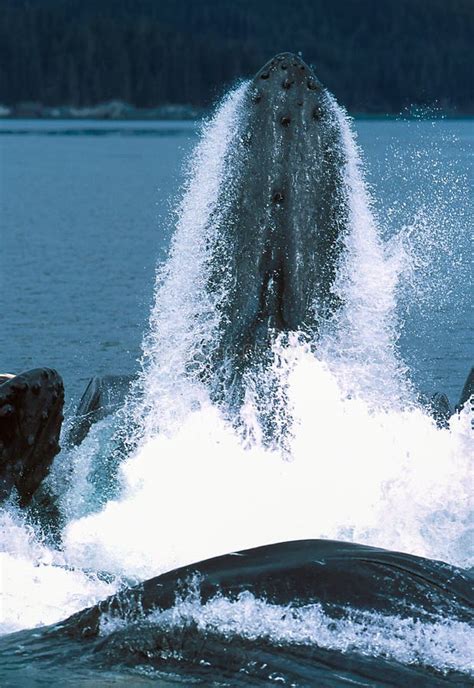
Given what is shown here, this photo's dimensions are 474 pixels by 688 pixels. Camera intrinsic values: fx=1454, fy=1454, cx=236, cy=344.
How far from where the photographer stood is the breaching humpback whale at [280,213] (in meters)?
11.0

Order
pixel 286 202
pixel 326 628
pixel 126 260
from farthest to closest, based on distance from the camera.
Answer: pixel 126 260 → pixel 286 202 → pixel 326 628

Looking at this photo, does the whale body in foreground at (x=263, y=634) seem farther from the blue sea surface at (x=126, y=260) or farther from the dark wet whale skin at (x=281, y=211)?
the blue sea surface at (x=126, y=260)

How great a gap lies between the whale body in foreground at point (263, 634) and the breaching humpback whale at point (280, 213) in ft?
12.9

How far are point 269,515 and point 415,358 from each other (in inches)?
447

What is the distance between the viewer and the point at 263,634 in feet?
22.4

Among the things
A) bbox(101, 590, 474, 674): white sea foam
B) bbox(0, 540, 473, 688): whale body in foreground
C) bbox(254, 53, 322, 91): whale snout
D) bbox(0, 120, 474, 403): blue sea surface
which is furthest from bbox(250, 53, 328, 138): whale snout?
bbox(101, 590, 474, 674): white sea foam

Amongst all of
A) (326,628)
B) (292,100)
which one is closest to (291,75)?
(292,100)

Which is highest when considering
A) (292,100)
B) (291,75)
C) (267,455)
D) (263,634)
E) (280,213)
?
(291,75)

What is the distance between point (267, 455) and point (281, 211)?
6.06ft

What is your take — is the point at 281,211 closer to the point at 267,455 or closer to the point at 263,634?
the point at 267,455

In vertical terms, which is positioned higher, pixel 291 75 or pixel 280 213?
pixel 291 75

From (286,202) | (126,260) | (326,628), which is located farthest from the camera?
(126,260)

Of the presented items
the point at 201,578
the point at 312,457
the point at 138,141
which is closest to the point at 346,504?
the point at 312,457

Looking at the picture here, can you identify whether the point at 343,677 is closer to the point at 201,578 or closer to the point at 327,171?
the point at 201,578
